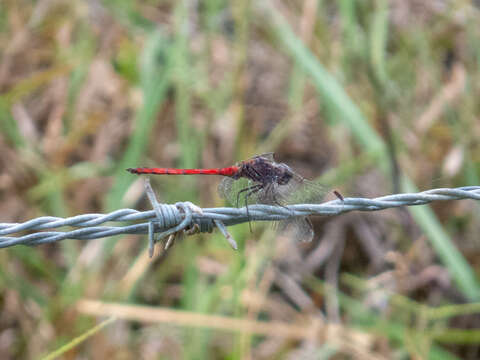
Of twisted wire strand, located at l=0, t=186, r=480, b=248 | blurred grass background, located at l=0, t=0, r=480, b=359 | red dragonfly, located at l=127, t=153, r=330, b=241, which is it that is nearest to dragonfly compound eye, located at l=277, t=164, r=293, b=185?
red dragonfly, located at l=127, t=153, r=330, b=241

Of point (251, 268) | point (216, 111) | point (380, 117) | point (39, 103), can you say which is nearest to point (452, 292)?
point (380, 117)

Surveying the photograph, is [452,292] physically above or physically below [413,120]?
below

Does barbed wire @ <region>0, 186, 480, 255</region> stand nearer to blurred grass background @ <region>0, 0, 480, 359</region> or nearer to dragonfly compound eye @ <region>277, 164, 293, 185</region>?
dragonfly compound eye @ <region>277, 164, 293, 185</region>

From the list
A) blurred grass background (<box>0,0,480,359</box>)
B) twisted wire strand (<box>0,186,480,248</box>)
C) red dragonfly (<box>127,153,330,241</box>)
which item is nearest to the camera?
twisted wire strand (<box>0,186,480,248</box>)

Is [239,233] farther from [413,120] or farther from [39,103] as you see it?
[39,103]

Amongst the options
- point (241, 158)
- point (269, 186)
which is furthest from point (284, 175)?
point (241, 158)
